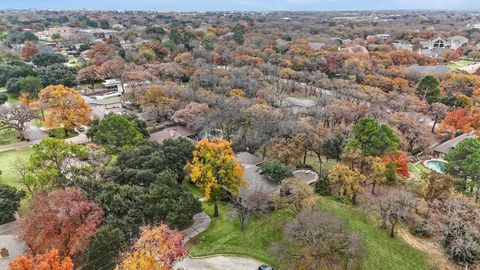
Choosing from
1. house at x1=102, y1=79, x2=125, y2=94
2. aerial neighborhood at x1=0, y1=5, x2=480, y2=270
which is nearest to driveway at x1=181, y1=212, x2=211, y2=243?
aerial neighborhood at x1=0, y1=5, x2=480, y2=270

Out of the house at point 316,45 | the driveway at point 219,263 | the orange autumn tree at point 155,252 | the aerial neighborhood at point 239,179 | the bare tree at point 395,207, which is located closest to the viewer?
the orange autumn tree at point 155,252

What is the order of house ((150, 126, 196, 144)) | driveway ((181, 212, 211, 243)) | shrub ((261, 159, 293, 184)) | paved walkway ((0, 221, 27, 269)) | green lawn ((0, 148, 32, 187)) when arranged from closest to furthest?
paved walkway ((0, 221, 27, 269)) → driveway ((181, 212, 211, 243)) → shrub ((261, 159, 293, 184)) → green lawn ((0, 148, 32, 187)) → house ((150, 126, 196, 144))

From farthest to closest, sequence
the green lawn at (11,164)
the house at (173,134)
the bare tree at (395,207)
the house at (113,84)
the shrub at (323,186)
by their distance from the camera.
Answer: the house at (113,84) → the house at (173,134) → the green lawn at (11,164) → the shrub at (323,186) → the bare tree at (395,207)

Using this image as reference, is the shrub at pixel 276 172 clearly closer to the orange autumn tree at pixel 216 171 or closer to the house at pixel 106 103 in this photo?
the orange autumn tree at pixel 216 171

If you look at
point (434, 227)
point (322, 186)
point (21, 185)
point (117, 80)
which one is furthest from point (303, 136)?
point (117, 80)

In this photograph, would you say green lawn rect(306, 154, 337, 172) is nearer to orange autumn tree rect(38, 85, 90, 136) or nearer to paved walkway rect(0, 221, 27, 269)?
paved walkway rect(0, 221, 27, 269)

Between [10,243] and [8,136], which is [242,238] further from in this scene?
[8,136]

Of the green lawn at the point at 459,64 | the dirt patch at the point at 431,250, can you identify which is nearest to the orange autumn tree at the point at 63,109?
the dirt patch at the point at 431,250

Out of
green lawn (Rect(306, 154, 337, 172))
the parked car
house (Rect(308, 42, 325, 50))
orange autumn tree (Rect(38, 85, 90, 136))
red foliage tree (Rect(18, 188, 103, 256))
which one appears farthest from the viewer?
house (Rect(308, 42, 325, 50))

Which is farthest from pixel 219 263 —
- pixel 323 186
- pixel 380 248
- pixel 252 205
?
pixel 323 186
